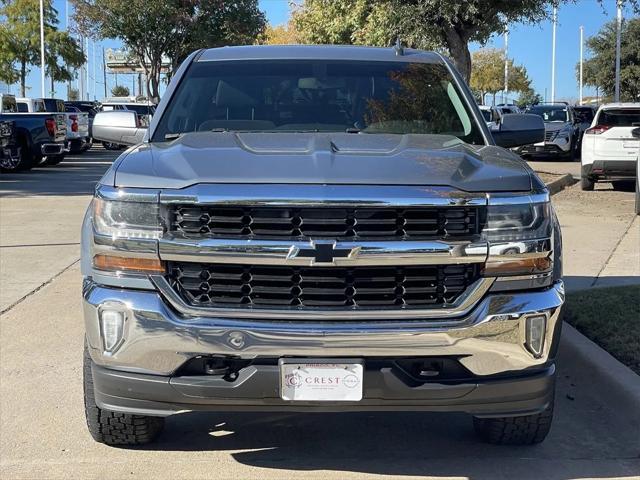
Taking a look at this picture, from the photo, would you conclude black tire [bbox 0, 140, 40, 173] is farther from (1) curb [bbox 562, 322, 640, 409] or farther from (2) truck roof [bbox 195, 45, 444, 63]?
(1) curb [bbox 562, 322, 640, 409]

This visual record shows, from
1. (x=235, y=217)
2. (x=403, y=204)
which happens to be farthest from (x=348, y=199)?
(x=235, y=217)

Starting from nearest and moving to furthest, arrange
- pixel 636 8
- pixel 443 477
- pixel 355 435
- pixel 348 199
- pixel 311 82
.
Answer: pixel 348 199
pixel 443 477
pixel 355 435
pixel 311 82
pixel 636 8

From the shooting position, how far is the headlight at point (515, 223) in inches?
142

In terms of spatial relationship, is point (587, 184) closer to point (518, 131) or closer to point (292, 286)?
point (518, 131)

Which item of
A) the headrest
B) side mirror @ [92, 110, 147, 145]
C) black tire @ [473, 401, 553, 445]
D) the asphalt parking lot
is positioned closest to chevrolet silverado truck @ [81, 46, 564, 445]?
black tire @ [473, 401, 553, 445]

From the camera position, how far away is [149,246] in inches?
139

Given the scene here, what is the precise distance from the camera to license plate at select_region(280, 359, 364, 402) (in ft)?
11.4

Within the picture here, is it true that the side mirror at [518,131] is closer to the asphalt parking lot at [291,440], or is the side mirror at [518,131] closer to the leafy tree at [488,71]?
the asphalt parking lot at [291,440]

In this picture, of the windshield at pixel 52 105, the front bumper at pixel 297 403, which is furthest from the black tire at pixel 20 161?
the front bumper at pixel 297 403

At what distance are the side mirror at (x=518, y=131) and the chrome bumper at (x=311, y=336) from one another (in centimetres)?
198

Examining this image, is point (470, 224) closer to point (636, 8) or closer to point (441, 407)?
point (441, 407)

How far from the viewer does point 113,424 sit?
4.16 meters

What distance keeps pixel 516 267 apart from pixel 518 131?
2035 mm

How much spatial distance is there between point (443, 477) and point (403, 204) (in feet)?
4.67
